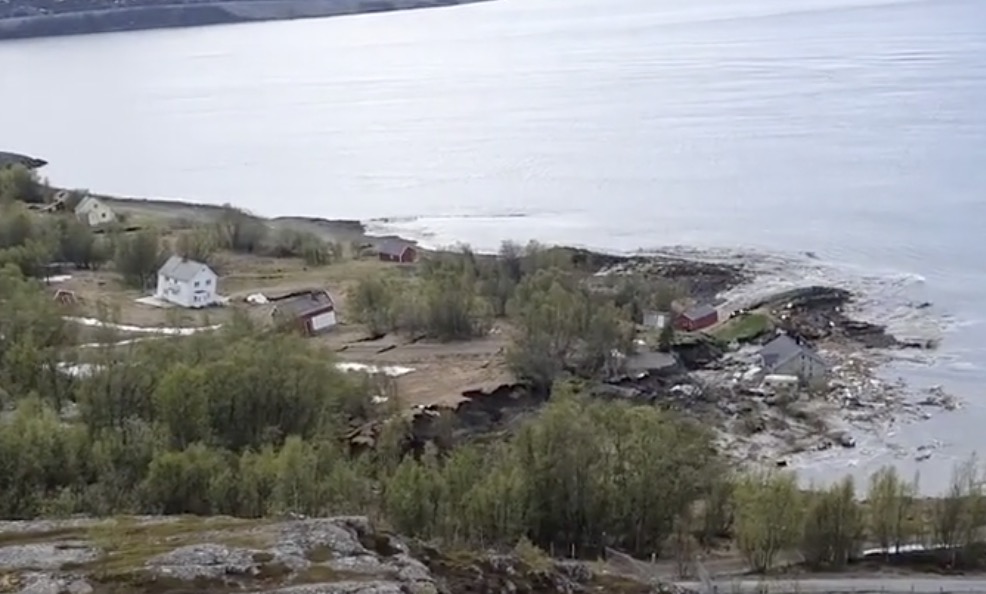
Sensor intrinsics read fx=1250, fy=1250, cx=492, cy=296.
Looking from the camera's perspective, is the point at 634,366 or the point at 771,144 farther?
the point at 771,144

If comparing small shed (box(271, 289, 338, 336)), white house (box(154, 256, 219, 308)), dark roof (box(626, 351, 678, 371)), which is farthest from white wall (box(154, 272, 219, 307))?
dark roof (box(626, 351, 678, 371))

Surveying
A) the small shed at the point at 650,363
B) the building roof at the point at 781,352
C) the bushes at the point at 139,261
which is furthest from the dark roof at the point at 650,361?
the bushes at the point at 139,261

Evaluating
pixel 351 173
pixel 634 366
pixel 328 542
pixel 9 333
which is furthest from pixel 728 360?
pixel 351 173

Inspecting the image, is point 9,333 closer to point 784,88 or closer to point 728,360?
point 728,360

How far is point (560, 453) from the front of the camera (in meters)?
16.1

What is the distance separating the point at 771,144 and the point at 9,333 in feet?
125

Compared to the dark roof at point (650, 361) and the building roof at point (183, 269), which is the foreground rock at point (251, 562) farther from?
the building roof at point (183, 269)

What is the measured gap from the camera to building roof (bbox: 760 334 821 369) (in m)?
26.9

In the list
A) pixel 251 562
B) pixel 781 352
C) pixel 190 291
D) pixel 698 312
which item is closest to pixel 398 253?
pixel 190 291

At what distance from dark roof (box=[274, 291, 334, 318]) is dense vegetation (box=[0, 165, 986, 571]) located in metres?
7.37

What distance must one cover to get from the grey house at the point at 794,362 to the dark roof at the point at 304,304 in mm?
10700

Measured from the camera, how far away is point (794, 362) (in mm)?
26703

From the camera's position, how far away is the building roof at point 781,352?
88.3 ft

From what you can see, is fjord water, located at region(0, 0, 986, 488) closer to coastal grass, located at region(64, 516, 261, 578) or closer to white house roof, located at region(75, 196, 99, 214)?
white house roof, located at region(75, 196, 99, 214)
